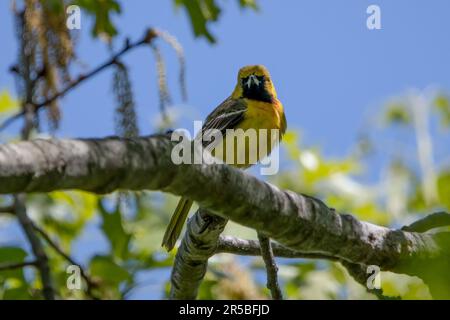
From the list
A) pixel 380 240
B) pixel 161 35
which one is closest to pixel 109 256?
pixel 161 35

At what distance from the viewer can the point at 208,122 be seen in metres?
5.49

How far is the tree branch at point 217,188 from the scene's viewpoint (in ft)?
7.18

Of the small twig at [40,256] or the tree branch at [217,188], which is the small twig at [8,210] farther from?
the tree branch at [217,188]

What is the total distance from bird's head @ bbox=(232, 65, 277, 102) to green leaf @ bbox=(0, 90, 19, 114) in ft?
5.10

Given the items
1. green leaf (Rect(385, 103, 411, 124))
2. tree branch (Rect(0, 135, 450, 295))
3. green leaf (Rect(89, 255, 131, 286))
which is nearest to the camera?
tree branch (Rect(0, 135, 450, 295))

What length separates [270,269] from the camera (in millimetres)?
3875

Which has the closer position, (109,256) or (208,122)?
(109,256)

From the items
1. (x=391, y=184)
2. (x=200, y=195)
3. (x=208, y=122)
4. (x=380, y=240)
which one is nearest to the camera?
(x=200, y=195)

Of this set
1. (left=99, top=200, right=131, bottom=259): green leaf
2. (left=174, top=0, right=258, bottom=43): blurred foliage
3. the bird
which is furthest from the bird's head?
(left=99, top=200, right=131, bottom=259): green leaf

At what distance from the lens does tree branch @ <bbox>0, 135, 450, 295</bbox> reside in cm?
219

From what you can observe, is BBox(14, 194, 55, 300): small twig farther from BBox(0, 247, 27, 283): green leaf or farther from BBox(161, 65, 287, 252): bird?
BBox(161, 65, 287, 252): bird

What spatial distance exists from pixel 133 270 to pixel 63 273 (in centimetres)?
40

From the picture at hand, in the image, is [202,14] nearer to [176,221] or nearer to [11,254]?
[176,221]

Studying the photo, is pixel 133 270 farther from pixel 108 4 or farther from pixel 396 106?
pixel 396 106
